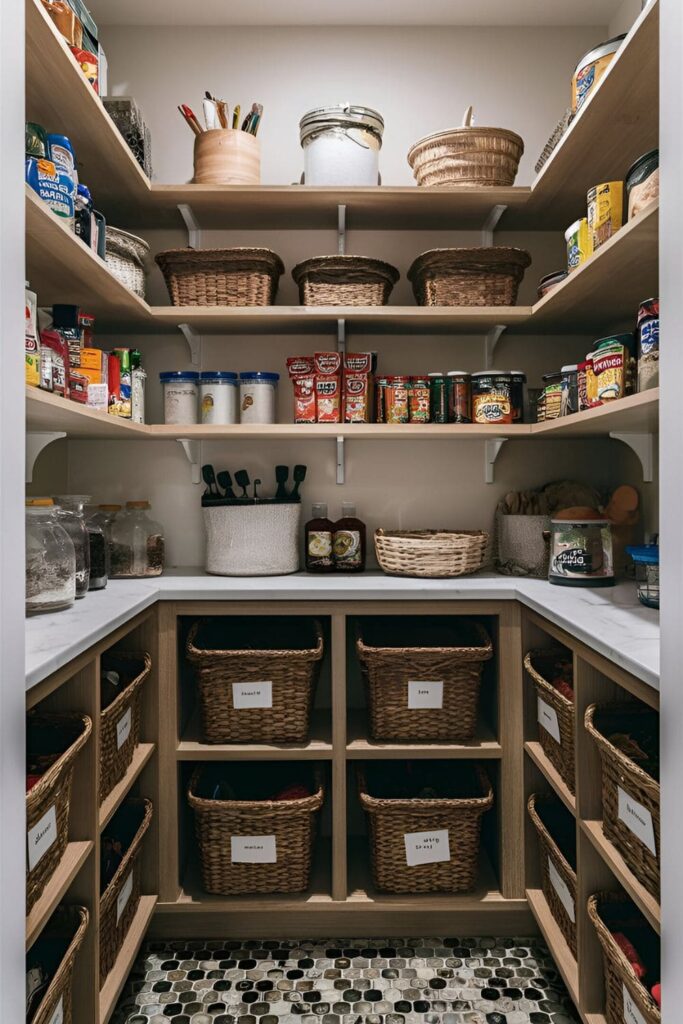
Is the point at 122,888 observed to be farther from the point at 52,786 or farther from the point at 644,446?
the point at 644,446

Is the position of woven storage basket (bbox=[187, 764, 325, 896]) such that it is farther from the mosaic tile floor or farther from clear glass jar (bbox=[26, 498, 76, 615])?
clear glass jar (bbox=[26, 498, 76, 615])

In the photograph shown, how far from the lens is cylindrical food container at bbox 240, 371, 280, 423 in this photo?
2.23 m

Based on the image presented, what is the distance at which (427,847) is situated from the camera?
1903mm

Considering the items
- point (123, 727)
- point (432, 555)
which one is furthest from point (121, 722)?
point (432, 555)

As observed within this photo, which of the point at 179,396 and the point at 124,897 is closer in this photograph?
the point at 124,897

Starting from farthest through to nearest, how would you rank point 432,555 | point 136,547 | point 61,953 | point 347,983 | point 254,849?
point 136,547 → point 432,555 → point 254,849 → point 347,983 → point 61,953

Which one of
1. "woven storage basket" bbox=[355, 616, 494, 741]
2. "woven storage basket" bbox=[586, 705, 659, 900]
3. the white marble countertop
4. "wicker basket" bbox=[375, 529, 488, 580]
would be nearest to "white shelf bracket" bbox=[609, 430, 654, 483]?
the white marble countertop

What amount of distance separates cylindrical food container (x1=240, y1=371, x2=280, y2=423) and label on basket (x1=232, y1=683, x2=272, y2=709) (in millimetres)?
822

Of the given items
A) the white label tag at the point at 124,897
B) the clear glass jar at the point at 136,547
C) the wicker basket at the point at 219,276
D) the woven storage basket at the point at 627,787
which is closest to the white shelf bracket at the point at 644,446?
the woven storage basket at the point at 627,787

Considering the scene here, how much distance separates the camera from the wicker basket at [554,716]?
1.58 m

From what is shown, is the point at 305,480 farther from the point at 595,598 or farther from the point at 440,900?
the point at 440,900

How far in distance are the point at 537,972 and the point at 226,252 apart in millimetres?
2146

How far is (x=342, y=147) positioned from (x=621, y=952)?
2179 mm

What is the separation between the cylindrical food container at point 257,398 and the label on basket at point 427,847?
129 centimetres
